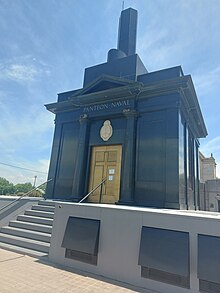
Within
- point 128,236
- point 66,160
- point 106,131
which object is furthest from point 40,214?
point 106,131

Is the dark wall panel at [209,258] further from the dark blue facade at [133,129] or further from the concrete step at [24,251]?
the concrete step at [24,251]

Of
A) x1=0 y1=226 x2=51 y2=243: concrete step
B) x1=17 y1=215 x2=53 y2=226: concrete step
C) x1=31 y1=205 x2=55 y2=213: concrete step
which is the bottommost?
x1=0 y1=226 x2=51 y2=243: concrete step

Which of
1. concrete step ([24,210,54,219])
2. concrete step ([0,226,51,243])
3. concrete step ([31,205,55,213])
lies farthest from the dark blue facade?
concrete step ([0,226,51,243])

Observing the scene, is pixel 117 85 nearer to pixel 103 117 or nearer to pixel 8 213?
pixel 103 117

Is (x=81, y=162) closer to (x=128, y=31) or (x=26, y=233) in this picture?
(x=26, y=233)

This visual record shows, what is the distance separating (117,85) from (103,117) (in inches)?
55.5

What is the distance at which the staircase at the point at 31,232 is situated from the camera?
552 cm

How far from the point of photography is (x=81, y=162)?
8906 millimetres

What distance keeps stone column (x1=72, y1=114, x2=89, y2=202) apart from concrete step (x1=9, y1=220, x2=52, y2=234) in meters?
2.25

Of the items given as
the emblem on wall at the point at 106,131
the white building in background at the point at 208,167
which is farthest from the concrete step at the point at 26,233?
the white building in background at the point at 208,167

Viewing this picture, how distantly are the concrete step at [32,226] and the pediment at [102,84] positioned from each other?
5.68 meters

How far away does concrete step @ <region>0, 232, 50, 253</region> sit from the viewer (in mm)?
5468

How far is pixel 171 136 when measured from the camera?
24.4ft

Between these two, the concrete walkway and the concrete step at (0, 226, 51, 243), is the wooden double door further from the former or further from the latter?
the concrete walkway
